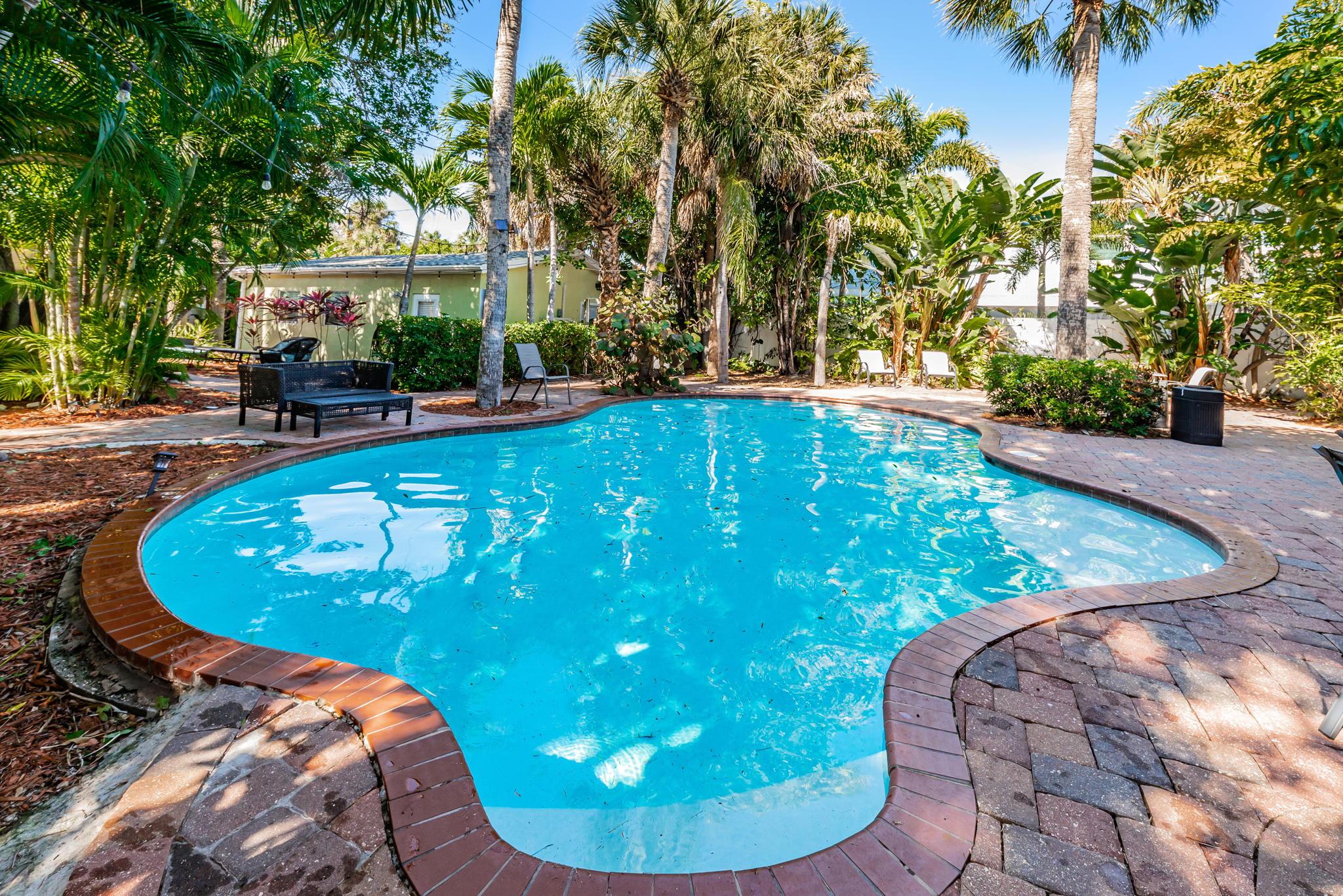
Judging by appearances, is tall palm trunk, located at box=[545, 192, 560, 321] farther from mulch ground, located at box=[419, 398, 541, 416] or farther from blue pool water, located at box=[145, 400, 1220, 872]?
blue pool water, located at box=[145, 400, 1220, 872]

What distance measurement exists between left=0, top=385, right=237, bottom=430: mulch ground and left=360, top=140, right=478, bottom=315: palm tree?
7169 millimetres

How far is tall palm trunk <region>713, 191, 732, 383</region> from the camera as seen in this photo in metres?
16.6

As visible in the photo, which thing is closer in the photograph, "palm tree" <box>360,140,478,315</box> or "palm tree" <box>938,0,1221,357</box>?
"palm tree" <box>938,0,1221,357</box>

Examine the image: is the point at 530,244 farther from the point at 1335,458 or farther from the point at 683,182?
the point at 1335,458

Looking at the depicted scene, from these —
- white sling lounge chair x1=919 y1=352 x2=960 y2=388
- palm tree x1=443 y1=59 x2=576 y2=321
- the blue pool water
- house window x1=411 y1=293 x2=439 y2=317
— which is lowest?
the blue pool water

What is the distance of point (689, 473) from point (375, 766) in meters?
5.78

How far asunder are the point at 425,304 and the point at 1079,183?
53.4ft

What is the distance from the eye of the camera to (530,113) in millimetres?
16547

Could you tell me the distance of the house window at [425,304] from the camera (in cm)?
1858

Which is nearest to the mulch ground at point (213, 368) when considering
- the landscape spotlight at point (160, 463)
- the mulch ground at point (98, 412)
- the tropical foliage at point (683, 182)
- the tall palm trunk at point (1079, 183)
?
the tropical foliage at point (683, 182)

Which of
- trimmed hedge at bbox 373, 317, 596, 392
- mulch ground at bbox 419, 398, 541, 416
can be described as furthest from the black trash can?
trimmed hedge at bbox 373, 317, 596, 392

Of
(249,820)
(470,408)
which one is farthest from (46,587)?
(470,408)

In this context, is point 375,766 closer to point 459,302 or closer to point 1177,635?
point 1177,635

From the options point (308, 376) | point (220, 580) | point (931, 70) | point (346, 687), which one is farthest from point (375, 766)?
point (931, 70)
